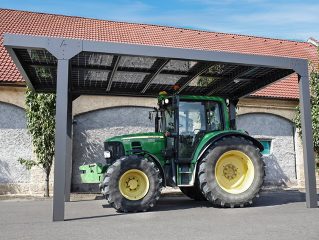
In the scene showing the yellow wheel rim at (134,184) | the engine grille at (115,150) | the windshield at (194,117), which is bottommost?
the yellow wheel rim at (134,184)

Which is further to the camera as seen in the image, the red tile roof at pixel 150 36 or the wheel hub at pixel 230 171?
the red tile roof at pixel 150 36

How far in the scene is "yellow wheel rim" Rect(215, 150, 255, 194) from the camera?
753 cm

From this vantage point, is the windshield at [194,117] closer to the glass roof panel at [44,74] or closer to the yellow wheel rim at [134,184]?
the yellow wheel rim at [134,184]

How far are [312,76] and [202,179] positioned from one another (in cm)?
914

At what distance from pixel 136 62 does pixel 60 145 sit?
2.76 metres

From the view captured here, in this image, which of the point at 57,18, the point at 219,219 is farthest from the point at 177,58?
the point at 57,18

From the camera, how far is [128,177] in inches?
273

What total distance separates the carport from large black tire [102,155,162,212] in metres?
0.84

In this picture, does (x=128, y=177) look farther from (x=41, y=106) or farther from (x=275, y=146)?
(x=275, y=146)

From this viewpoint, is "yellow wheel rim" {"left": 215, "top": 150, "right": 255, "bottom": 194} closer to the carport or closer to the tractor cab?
the tractor cab

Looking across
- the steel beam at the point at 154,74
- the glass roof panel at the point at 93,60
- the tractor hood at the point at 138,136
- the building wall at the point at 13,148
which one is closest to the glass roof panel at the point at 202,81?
the steel beam at the point at 154,74

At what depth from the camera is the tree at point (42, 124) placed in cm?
1113

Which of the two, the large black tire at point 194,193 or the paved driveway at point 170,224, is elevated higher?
the large black tire at point 194,193

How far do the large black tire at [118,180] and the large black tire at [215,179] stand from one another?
37.8 inches
